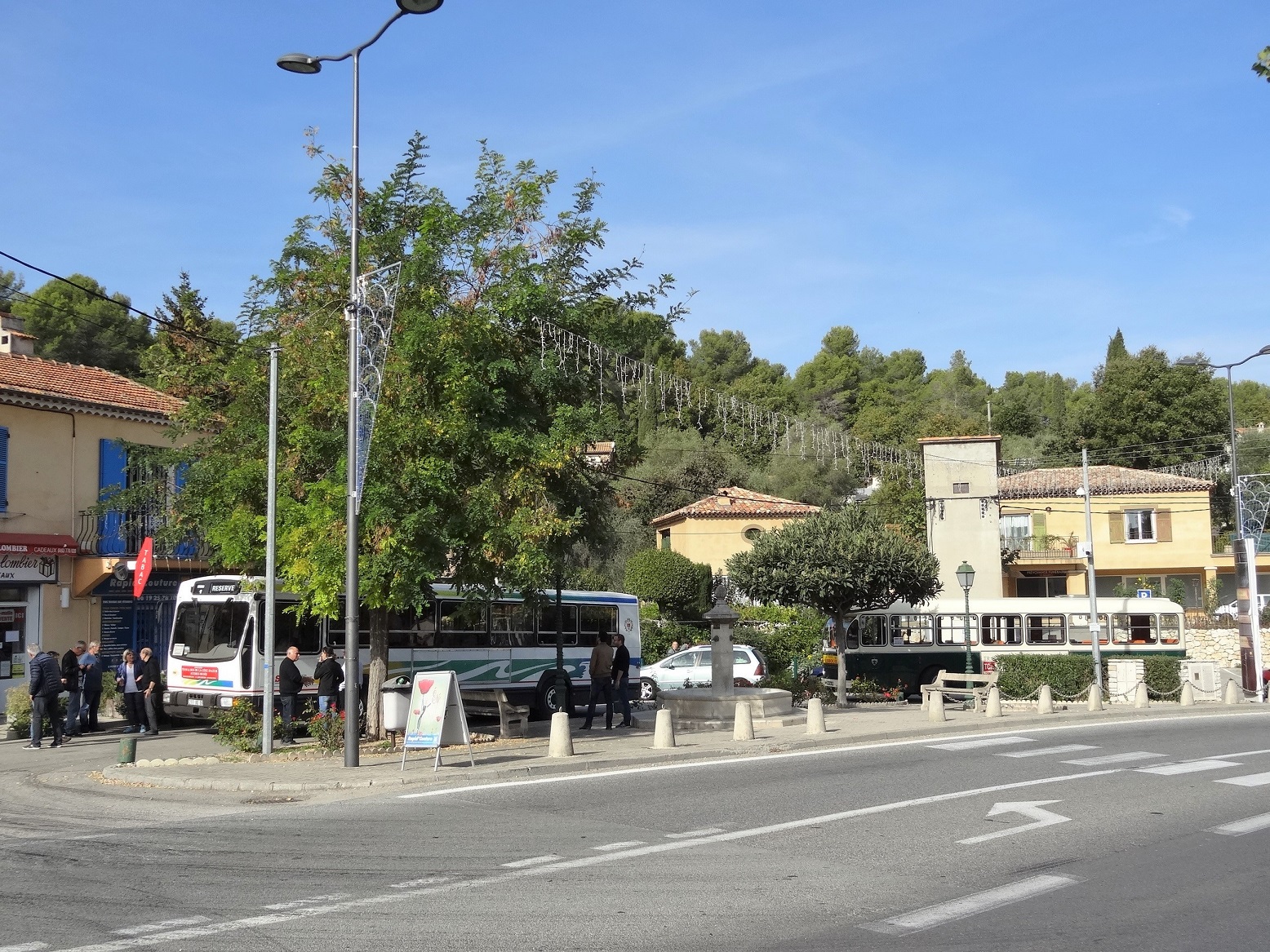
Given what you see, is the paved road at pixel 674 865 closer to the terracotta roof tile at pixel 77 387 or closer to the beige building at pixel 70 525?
the beige building at pixel 70 525

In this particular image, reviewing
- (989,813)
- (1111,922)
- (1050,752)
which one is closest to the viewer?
(1111,922)

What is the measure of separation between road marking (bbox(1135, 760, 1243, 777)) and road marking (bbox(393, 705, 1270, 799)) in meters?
3.85

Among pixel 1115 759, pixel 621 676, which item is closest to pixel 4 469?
pixel 621 676

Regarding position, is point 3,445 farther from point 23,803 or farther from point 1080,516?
point 1080,516

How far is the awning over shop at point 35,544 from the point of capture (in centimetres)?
2405

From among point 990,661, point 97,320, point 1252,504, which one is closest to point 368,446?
point 990,661

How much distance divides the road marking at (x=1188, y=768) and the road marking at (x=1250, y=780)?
0.63 meters

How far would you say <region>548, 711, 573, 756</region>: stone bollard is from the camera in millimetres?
16297

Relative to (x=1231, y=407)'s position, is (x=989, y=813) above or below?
below

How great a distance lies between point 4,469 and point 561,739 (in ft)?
49.7

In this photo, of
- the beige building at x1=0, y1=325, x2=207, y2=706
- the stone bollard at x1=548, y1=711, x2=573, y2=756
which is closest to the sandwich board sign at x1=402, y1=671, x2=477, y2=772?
the stone bollard at x1=548, y1=711, x2=573, y2=756

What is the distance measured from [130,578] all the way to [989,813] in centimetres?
2053

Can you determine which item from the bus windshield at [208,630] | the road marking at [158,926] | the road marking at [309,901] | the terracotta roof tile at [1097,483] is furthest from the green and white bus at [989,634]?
the road marking at [158,926]

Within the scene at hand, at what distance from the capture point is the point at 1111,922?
24.5ft
